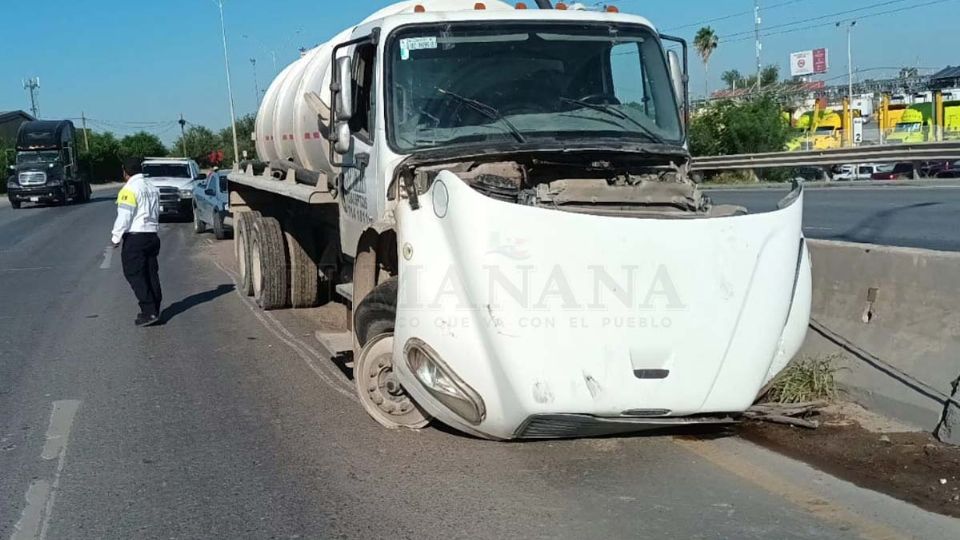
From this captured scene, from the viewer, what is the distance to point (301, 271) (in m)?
11.6

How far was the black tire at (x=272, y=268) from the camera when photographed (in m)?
11.5

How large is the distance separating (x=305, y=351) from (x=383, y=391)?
10.3 ft

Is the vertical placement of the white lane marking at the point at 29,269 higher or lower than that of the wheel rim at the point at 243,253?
lower


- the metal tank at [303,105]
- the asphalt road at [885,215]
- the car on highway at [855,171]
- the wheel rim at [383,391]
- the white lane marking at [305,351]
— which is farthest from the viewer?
the car on highway at [855,171]

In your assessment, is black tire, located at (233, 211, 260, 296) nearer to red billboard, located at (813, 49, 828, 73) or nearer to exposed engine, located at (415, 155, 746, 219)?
exposed engine, located at (415, 155, 746, 219)

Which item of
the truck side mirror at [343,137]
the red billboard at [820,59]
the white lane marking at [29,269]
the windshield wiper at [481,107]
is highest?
the red billboard at [820,59]

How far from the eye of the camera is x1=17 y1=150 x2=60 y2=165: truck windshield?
41500 millimetres

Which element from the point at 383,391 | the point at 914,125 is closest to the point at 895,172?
the point at 914,125

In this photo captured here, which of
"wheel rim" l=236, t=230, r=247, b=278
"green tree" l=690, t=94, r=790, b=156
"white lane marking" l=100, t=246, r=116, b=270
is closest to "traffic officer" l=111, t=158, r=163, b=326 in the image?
"wheel rim" l=236, t=230, r=247, b=278

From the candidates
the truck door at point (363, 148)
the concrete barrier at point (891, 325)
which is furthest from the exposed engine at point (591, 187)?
the concrete barrier at point (891, 325)

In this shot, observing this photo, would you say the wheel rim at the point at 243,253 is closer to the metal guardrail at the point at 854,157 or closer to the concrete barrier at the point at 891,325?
the metal guardrail at the point at 854,157

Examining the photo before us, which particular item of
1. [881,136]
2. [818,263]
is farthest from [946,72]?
[818,263]

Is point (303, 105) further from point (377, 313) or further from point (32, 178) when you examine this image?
point (32, 178)

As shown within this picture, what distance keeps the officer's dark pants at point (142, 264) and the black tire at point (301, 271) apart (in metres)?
1.63
